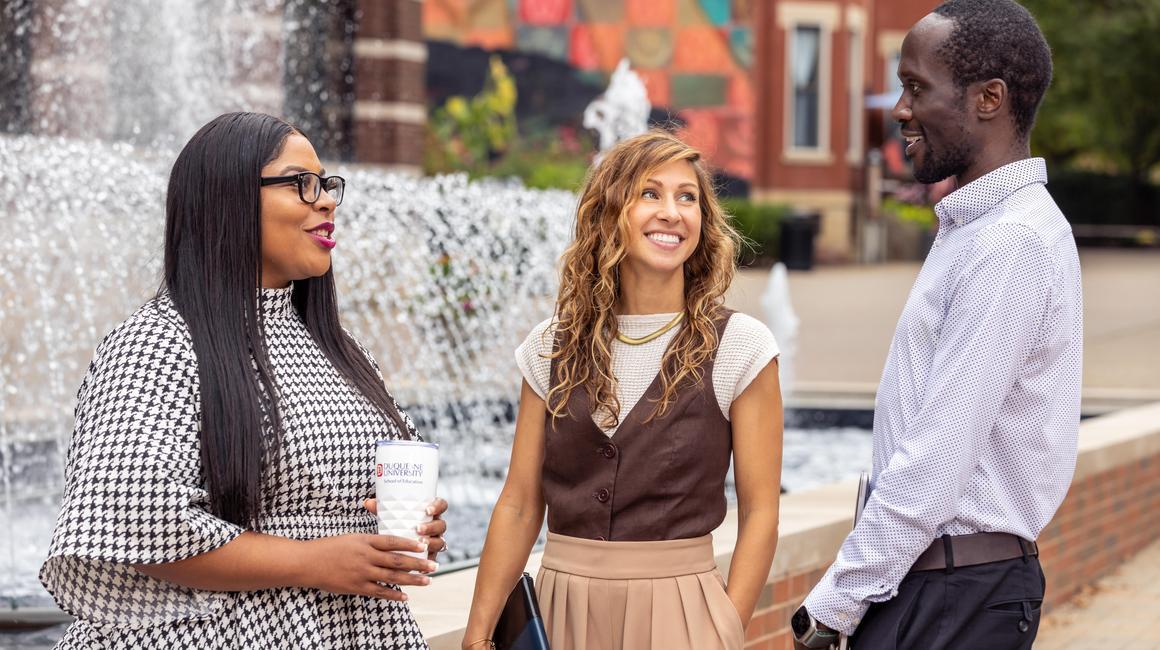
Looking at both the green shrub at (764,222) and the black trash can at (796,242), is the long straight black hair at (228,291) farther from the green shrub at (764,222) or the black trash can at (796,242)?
the black trash can at (796,242)

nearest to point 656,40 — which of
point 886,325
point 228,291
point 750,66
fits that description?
point 750,66

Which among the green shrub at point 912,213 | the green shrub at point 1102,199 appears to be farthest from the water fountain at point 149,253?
the green shrub at point 1102,199

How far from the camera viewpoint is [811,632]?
3012 millimetres

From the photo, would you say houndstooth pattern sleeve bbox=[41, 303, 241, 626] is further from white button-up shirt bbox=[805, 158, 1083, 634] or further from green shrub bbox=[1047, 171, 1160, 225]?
green shrub bbox=[1047, 171, 1160, 225]

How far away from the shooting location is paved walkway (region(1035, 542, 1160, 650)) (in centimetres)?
680

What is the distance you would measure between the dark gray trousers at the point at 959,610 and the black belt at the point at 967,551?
1 centimetres

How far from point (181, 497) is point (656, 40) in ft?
96.0

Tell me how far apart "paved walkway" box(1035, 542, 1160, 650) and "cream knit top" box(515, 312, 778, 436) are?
4.01 metres

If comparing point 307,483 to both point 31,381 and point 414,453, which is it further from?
point 31,381

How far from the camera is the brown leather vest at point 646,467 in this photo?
3.14 m

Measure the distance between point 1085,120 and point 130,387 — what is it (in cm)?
4151

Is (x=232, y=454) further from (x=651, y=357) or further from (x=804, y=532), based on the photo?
(x=804, y=532)

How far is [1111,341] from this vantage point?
17.5 m

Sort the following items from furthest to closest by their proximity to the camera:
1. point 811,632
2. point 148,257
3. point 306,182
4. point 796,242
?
point 796,242
point 148,257
point 811,632
point 306,182
